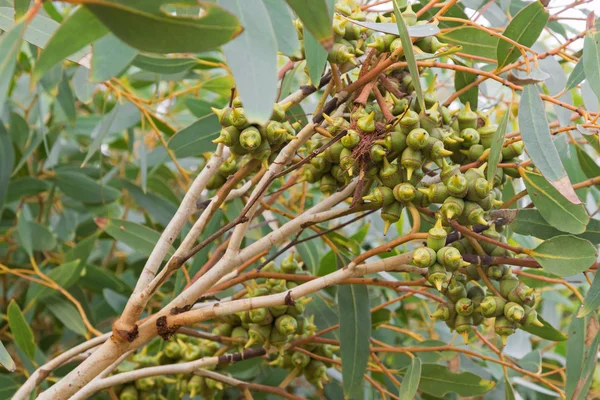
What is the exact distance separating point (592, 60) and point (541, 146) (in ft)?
0.58

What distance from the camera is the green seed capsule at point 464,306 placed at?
89 centimetres

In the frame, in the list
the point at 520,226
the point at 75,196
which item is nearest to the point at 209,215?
the point at 520,226

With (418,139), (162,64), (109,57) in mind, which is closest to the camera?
(109,57)

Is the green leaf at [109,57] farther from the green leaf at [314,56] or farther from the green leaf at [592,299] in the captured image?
the green leaf at [592,299]

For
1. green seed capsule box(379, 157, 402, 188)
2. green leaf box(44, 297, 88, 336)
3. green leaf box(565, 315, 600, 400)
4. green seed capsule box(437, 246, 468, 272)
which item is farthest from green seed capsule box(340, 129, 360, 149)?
green leaf box(44, 297, 88, 336)

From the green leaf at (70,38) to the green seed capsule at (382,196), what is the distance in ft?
1.21

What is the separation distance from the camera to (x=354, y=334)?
1.09 m

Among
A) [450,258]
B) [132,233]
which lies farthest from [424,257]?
[132,233]

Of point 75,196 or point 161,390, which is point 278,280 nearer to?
point 161,390

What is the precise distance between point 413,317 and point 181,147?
0.90m

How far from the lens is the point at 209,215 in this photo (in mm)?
896

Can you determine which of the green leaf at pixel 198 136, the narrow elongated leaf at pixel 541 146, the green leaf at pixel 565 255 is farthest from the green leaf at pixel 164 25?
the green leaf at pixel 198 136

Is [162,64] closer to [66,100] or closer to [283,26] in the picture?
[66,100]

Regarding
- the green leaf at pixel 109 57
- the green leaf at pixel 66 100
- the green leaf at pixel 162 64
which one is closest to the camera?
the green leaf at pixel 109 57
